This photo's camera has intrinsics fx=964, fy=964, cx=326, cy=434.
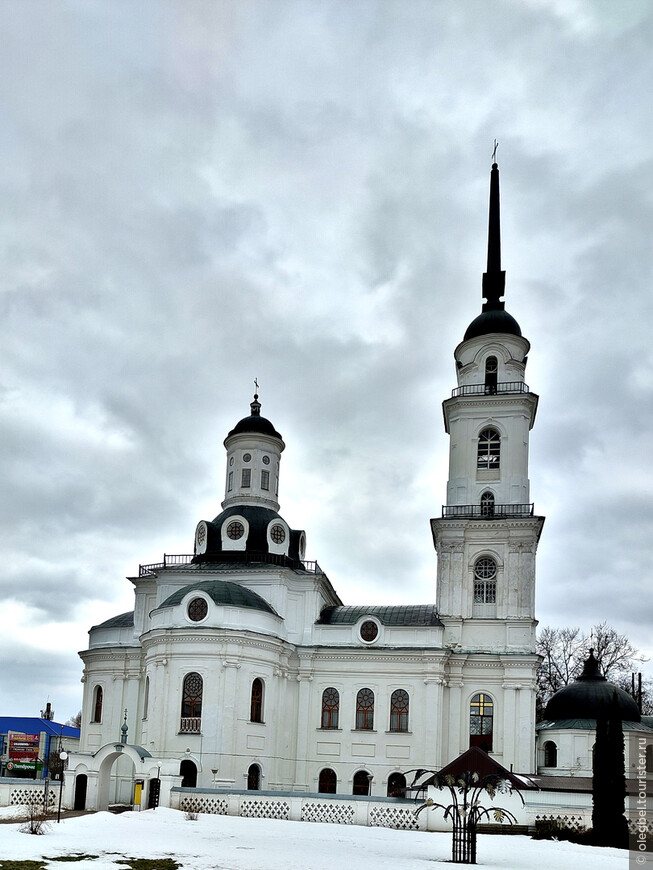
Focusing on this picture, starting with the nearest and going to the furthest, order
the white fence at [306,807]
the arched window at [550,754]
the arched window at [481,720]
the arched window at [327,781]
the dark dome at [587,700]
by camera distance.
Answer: the white fence at [306,807]
the arched window at [481,720]
the arched window at [327,781]
the arched window at [550,754]
the dark dome at [587,700]

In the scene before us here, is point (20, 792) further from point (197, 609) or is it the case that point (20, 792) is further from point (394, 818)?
point (394, 818)

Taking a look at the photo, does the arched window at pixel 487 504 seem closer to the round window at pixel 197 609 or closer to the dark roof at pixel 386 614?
the dark roof at pixel 386 614

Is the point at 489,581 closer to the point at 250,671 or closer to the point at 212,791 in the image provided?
the point at 250,671

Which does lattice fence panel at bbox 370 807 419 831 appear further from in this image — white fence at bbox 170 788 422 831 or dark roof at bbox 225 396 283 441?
dark roof at bbox 225 396 283 441

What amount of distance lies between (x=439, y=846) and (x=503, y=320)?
3086 centimetres

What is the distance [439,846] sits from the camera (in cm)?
2494

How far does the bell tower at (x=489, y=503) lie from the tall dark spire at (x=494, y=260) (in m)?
2.06

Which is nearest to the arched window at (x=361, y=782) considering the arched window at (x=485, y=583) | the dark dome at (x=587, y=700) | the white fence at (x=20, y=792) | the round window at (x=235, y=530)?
the arched window at (x=485, y=583)

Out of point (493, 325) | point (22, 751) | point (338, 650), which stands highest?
point (493, 325)

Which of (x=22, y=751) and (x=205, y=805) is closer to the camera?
(x=205, y=805)

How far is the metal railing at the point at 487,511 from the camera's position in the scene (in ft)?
152

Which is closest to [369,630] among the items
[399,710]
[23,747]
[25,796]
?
[399,710]

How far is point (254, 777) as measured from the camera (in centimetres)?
4219

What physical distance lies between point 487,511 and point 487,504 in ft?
1.29
